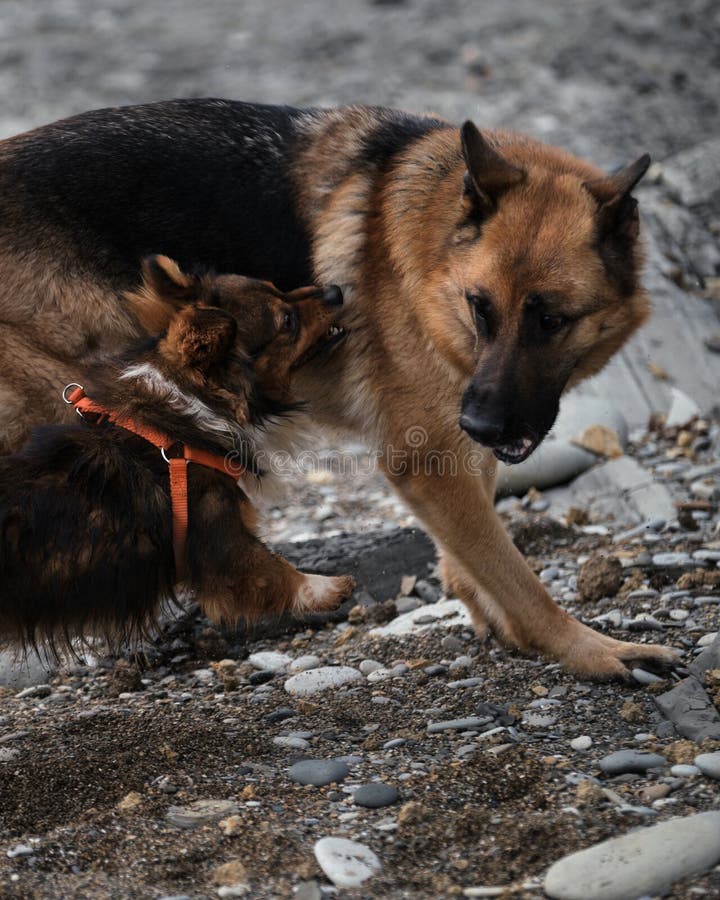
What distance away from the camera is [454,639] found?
17.1ft

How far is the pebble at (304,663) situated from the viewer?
16.9 feet

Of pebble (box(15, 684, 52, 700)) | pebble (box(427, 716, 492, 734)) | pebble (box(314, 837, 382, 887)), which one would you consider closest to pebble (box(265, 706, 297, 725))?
pebble (box(427, 716, 492, 734))

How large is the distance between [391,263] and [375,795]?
2.25 m

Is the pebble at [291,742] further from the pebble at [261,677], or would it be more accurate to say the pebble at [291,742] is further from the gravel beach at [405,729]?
the pebble at [261,677]

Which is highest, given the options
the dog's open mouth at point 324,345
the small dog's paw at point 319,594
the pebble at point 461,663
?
the dog's open mouth at point 324,345

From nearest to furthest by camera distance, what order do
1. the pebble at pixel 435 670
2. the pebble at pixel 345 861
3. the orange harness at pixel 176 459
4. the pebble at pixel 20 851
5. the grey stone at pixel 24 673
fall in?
the pebble at pixel 345 861 → the pebble at pixel 20 851 → the orange harness at pixel 176 459 → the pebble at pixel 435 670 → the grey stone at pixel 24 673

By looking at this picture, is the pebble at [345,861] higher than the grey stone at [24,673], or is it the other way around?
the grey stone at [24,673]

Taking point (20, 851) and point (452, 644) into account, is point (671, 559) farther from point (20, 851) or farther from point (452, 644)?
point (20, 851)

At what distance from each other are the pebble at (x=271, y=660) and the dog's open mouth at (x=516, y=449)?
151 centimetres

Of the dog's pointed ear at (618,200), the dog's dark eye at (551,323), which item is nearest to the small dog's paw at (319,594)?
the dog's dark eye at (551,323)

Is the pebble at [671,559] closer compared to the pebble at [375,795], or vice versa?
the pebble at [375,795]

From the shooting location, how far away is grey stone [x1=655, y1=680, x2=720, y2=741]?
4.10 metres

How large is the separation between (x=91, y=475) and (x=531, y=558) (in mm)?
2644

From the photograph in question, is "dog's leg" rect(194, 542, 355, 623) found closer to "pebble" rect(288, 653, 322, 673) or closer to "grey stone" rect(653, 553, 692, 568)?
"pebble" rect(288, 653, 322, 673)
